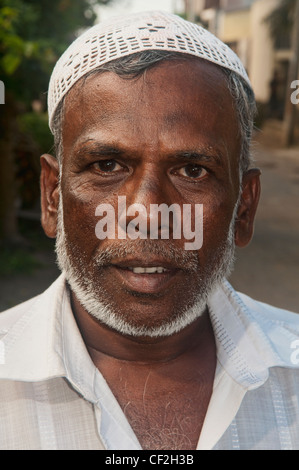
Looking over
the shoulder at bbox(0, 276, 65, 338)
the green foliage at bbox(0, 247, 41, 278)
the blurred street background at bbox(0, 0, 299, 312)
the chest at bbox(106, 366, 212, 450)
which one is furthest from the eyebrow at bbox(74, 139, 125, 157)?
the green foliage at bbox(0, 247, 41, 278)

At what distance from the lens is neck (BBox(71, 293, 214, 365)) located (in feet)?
6.00

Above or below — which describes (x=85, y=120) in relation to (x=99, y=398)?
above

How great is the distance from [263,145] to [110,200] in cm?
1831

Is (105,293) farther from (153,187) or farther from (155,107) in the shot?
(155,107)

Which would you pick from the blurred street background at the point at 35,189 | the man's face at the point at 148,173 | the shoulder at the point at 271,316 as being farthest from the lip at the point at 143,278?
the blurred street background at the point at 35,189

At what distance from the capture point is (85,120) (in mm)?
1723

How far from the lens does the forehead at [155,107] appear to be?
166 cm

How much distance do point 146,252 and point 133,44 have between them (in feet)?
2.09

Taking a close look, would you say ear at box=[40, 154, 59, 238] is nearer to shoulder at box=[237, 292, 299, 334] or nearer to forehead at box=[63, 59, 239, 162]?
forehead at box=[63, 59, 239, 162]

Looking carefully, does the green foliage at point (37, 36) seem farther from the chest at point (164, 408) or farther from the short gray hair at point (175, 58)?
the chest at point (164, 408)

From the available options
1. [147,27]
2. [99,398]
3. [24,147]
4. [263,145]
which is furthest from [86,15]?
[263,145]

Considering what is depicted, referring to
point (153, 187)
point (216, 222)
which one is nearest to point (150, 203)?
point (153, 187)
